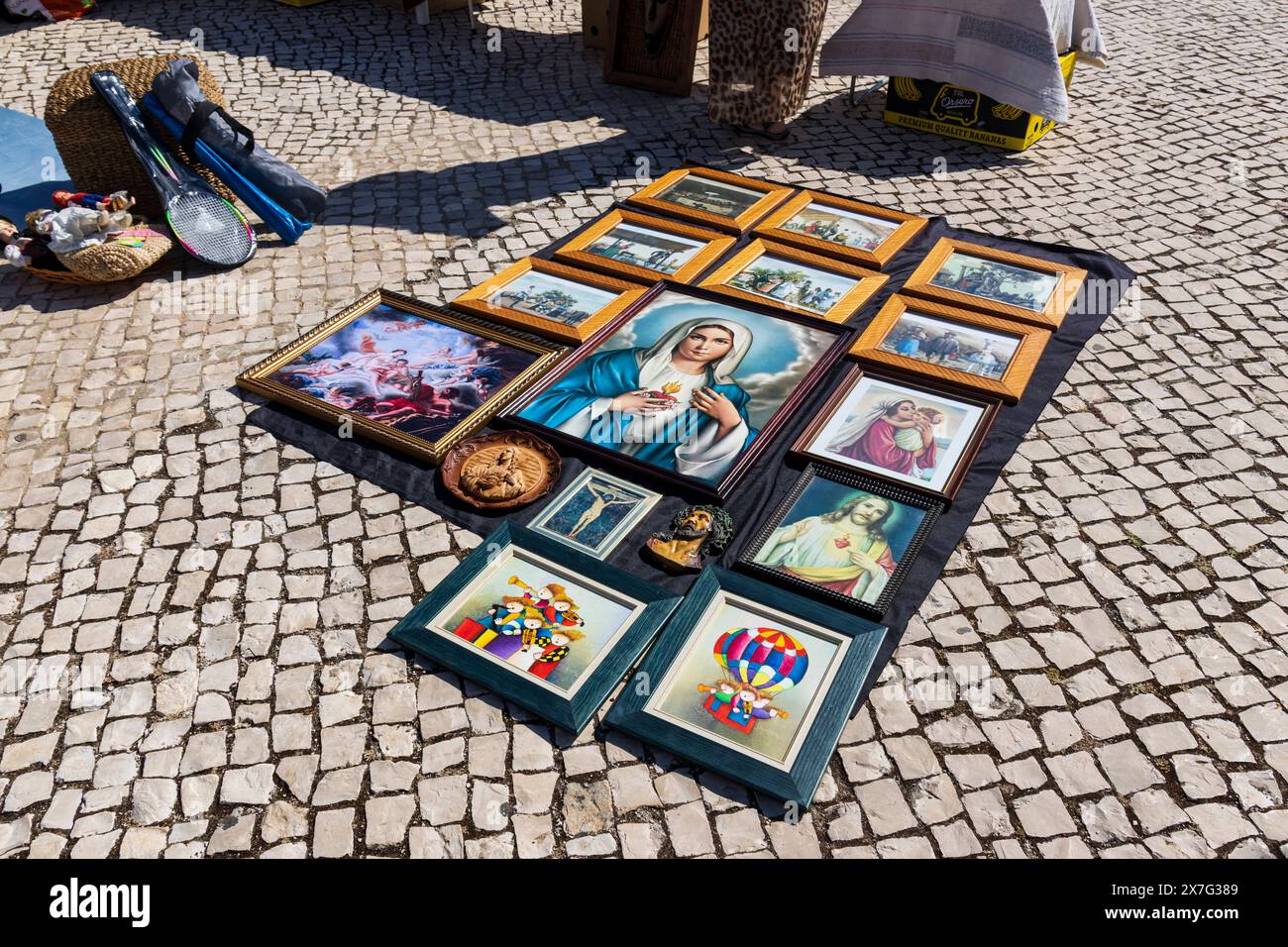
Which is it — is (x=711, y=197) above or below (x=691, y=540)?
above

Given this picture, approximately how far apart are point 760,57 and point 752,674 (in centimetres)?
673

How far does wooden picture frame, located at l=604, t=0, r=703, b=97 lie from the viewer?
395 inches

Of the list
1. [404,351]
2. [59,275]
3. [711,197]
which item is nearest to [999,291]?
[711,197]

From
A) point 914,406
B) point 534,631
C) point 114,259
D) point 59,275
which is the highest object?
point 914,406

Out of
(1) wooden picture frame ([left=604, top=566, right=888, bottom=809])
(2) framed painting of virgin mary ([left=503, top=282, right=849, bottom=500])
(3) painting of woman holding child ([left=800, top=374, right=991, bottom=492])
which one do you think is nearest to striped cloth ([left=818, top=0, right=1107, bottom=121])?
(2) framed painting of virgin mary ([left=503, top=282, right=849, bottom=500])

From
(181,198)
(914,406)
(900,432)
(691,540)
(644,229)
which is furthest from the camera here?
(644,229)

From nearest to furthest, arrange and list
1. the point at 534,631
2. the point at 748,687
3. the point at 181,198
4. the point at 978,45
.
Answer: the point at 748,687, the point at 534,631, the point at 181,198, the point at 978,45

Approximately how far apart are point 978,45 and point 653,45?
11.5ft

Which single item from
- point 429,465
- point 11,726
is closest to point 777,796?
point 429,465

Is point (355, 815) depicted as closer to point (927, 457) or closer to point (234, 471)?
point (234, 471)

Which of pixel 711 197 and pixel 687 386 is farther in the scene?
pixel 711 197

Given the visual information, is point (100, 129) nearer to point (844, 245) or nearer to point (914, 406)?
point (844, 245)

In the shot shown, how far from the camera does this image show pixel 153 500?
212 inches

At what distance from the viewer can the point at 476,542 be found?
16.9 ft
